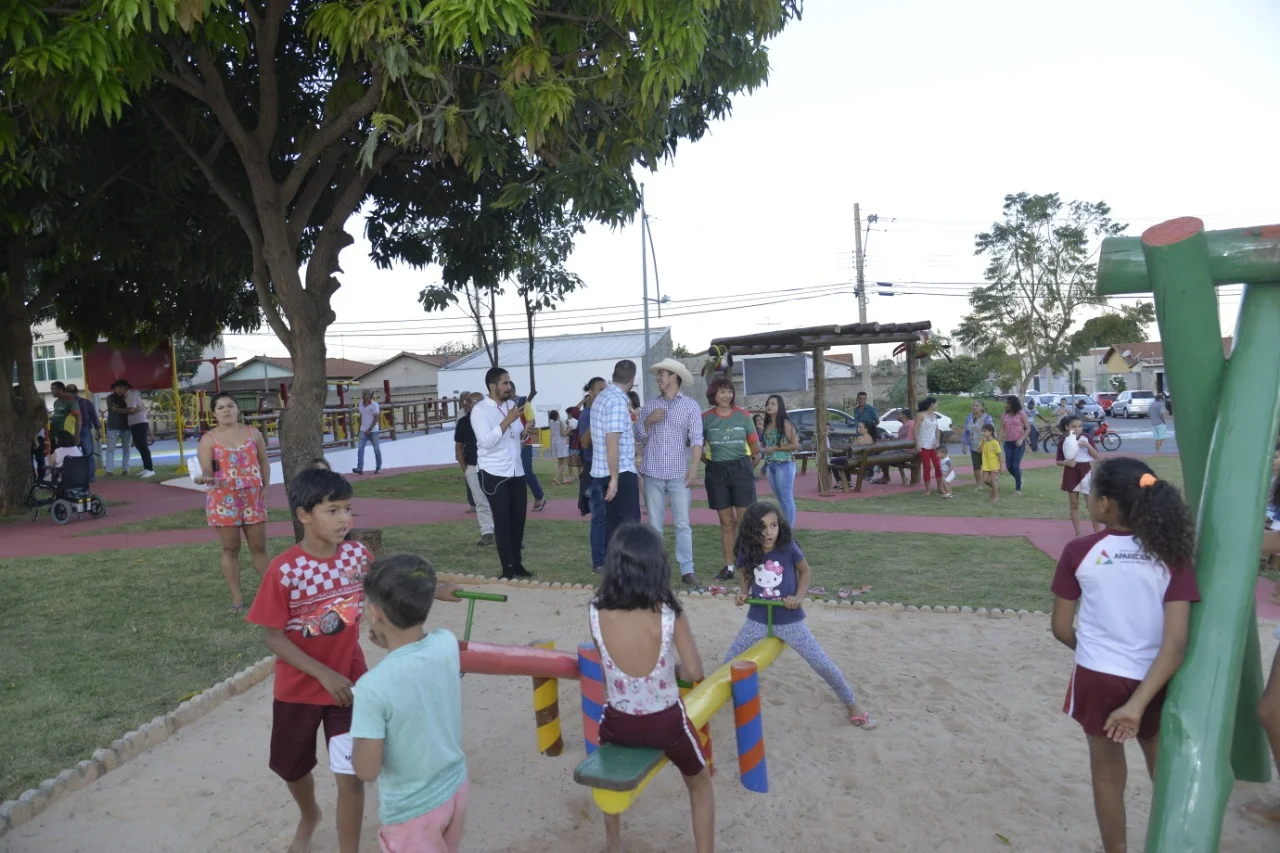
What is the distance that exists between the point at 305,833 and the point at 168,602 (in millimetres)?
4939

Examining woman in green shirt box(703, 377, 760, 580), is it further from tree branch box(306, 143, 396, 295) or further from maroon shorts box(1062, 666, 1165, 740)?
maroon shorts box(1062, 666, 1165, 740)

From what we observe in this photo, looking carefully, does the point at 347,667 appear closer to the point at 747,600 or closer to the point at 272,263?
the point at 747,600

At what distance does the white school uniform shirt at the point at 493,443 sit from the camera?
26.6ft

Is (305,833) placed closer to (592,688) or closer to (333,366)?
(592,688)

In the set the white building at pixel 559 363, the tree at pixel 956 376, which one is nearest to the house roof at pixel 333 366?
the white building at pixel 559 363

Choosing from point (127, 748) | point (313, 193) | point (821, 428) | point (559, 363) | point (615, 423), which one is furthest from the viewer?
point (559, 363)

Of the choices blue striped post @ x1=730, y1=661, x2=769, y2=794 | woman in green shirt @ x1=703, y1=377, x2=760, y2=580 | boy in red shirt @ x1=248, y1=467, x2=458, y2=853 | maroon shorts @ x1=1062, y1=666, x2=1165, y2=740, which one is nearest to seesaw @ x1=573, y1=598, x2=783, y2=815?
blue striped post @ x1=730, y1=661, x2=769, y2=794

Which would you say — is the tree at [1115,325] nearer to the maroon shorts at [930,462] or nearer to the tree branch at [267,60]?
the maroon shorts at [930,462]

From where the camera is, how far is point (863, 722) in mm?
4945

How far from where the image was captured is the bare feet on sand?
3646 millimetres

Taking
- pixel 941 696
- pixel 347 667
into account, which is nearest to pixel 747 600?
pixel 941 696

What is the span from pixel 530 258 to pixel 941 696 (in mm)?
9787

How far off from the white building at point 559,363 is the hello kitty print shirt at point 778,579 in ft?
131

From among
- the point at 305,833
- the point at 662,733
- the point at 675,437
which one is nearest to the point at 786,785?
the point at 662,733
